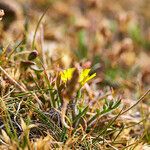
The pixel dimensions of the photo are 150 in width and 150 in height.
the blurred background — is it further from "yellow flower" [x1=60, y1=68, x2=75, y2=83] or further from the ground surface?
"yellow flower" [x1=60, y1=68, x2=75, y2=83]

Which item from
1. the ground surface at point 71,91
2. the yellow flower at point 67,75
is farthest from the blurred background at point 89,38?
the yellow flower at point 67,75

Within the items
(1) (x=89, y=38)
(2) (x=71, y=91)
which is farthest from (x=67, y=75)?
(1) (x=89, y=38)

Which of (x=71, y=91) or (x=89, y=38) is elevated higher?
(x=71, y=91)

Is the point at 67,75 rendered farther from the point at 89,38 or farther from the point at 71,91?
the point at 89,38

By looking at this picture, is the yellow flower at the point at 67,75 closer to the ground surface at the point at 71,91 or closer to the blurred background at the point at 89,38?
the ground surface at the point at 71,91

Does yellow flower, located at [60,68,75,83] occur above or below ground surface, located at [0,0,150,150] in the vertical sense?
above

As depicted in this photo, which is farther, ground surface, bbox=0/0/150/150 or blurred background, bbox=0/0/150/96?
blurred background, bbox=0/0/150/96

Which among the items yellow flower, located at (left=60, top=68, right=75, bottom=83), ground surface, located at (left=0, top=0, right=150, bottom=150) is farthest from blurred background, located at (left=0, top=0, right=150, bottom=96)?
yellow flower, located at (left=60, top=68, right=75, bottom=83)

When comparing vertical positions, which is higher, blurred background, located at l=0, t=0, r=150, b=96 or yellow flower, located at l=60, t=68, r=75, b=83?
yellow flower, located at l=60, t=68, r=75, b=83

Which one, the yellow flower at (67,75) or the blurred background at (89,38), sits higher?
the yellow flower at (67,75)

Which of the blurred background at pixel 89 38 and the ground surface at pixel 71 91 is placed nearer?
the ground surface at pixel 71 91

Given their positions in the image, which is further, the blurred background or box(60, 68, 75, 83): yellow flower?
the blurred background
